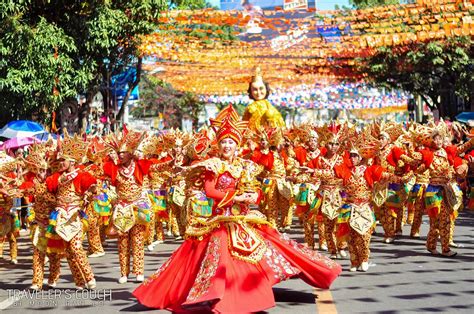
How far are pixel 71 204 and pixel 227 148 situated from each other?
245cm

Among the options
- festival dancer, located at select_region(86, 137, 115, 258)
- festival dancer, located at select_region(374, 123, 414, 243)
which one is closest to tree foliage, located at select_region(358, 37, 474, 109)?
festival dancer, located at select_region(374, 123, 414, 243)

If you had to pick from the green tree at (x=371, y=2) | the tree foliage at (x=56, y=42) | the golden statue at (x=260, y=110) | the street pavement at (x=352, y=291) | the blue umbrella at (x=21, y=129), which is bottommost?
the street pavement at (x=352, y=291)

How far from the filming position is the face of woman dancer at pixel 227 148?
9547mm

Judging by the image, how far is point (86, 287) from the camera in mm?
11172

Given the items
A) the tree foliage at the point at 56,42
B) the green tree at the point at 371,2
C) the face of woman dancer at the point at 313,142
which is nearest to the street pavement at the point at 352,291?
the face of woman dancer at the point at 313,142

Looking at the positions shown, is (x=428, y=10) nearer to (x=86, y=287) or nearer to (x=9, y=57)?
(x=9, y=57)

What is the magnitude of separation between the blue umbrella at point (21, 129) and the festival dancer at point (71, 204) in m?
9.23

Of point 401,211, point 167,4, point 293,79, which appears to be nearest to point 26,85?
point 167,4

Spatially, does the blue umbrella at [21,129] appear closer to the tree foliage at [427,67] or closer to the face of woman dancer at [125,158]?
the face of woman dancer at [125,158]

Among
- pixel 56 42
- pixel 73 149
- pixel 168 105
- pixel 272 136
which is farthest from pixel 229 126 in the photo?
pixel 168 105

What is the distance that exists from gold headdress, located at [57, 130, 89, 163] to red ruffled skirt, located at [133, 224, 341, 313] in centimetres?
227

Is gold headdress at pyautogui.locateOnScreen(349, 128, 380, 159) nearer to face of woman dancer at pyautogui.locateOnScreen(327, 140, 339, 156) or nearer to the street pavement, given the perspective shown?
face of woman dancer at pyautogui.locateOnScreen(327, 140, 339, 156)

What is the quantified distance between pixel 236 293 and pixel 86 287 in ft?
10.3

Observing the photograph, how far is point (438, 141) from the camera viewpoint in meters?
13.2
